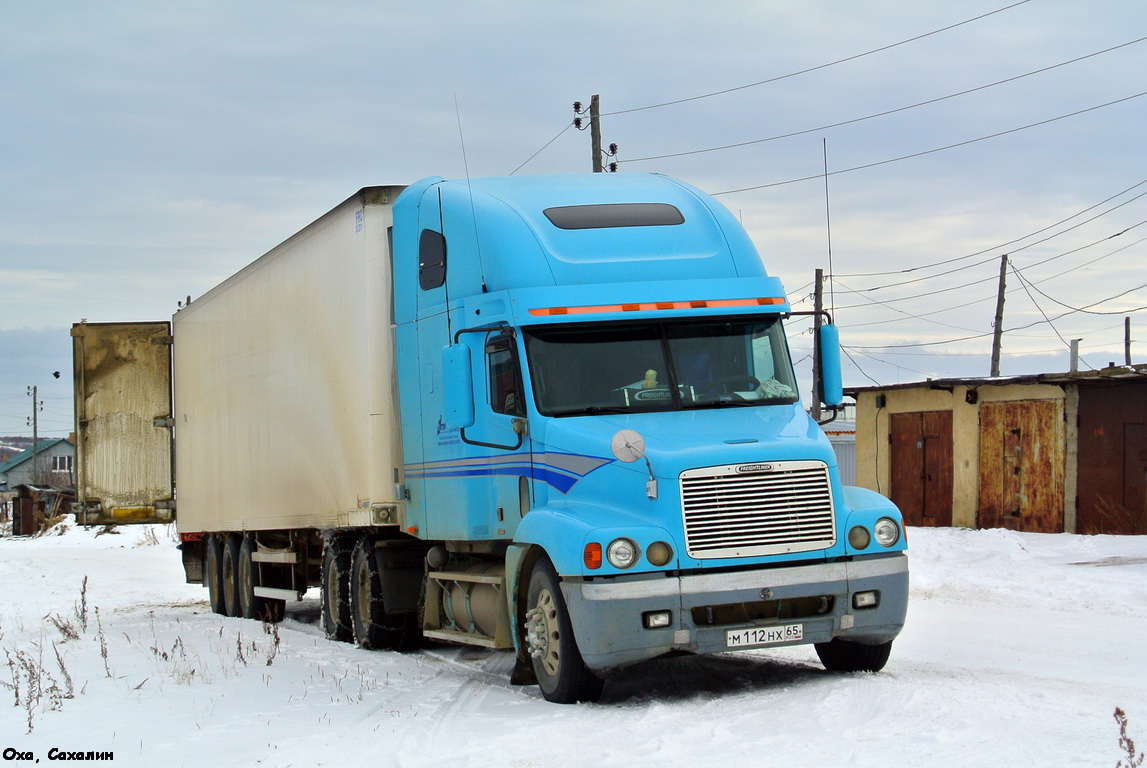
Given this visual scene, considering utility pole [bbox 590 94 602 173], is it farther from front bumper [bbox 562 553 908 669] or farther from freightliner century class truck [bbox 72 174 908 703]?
front bumper [bbox 562 553 908 669]

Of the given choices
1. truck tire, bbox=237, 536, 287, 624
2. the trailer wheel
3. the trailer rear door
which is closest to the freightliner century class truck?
truck tire, bbox=237, 536, 287, 624

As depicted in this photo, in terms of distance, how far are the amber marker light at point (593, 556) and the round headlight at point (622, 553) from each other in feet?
0.22

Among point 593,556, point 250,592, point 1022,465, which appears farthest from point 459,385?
point 1022,465

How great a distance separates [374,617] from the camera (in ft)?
44.5

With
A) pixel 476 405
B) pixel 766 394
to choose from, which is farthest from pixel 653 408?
pixel 476 405

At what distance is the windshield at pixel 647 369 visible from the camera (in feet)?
32.4

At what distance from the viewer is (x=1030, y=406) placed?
27750mm

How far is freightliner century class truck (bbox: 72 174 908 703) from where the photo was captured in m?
8.95

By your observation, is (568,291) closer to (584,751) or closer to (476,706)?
(476,706)

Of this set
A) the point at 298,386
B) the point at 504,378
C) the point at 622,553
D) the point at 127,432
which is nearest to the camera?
the point at 622,553

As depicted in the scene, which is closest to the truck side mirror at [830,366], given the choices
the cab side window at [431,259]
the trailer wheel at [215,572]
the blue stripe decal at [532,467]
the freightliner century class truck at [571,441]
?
the freightliner century class truck at [571,441]

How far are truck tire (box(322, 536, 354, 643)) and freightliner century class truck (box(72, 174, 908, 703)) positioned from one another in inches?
1.3

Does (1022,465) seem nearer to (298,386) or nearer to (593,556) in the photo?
(298,386)

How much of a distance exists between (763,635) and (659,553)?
0.91 metres
